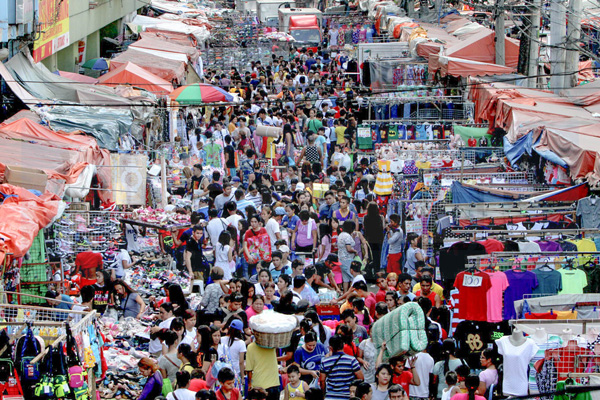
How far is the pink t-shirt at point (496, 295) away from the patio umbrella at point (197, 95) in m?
11.8

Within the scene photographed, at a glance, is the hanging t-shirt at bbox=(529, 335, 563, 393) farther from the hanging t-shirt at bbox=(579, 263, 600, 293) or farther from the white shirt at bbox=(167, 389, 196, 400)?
the white shirt at bbox=(167, 389, 196, 400)

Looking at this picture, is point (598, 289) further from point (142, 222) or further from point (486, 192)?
point (142, 222)

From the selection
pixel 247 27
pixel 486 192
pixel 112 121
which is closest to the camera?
pixel 486 192

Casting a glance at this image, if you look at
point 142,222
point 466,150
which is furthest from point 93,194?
point 466,150

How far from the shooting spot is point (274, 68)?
3497 cm

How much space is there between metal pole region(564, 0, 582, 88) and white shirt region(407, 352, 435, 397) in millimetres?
Result: 12567

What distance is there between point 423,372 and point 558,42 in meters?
13.5

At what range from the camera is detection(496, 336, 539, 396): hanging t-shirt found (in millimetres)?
9398

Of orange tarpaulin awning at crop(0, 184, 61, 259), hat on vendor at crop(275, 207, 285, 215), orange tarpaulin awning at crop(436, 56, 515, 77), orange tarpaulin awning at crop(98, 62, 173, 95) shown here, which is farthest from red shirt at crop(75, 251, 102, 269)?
orange tarpaulin awning at crop(436, 56, 515, 77)

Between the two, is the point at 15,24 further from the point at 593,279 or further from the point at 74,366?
the point at 593,279

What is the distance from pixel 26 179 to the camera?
13.3 meters

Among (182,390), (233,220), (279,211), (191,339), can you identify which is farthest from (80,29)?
(182,390)

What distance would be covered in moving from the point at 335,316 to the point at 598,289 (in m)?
3.14

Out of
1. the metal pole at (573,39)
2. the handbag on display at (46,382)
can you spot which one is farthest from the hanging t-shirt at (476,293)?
the metal pole at (573,39)
